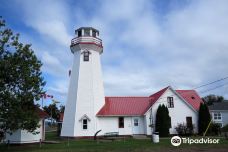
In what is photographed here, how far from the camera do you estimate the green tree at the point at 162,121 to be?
31672 millimetres

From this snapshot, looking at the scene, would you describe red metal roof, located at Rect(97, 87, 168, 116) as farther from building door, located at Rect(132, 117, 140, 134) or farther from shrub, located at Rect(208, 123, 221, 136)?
shrub, located at Rect(208, 123, 221, 136)

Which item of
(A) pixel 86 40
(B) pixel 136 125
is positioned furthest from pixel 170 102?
(A) pixel 86 40

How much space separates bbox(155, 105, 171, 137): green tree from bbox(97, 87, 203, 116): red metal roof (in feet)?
5.53

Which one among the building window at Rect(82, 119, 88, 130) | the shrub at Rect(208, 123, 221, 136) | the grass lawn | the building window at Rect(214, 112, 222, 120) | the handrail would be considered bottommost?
the grass lawn

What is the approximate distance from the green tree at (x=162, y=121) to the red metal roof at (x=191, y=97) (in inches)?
153

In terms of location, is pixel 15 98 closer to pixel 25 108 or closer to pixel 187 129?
pixel 25 108

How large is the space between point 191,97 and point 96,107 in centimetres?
1265

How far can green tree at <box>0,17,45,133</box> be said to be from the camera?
18078mm

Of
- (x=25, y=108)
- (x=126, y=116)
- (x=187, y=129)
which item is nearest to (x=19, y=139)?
(x=25, y=108)

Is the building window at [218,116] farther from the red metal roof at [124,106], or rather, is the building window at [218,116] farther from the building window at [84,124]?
the building window at [84,124]

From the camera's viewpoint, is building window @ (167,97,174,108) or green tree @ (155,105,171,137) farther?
building window @ (167,97,174,108)

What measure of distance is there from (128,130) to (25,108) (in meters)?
16.5

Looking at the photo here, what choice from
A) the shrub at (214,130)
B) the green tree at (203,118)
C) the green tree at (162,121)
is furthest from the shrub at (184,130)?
the shrub at (214,130)

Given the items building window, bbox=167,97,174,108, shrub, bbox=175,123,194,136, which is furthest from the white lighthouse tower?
shrub, bbox=175,123,194,136
